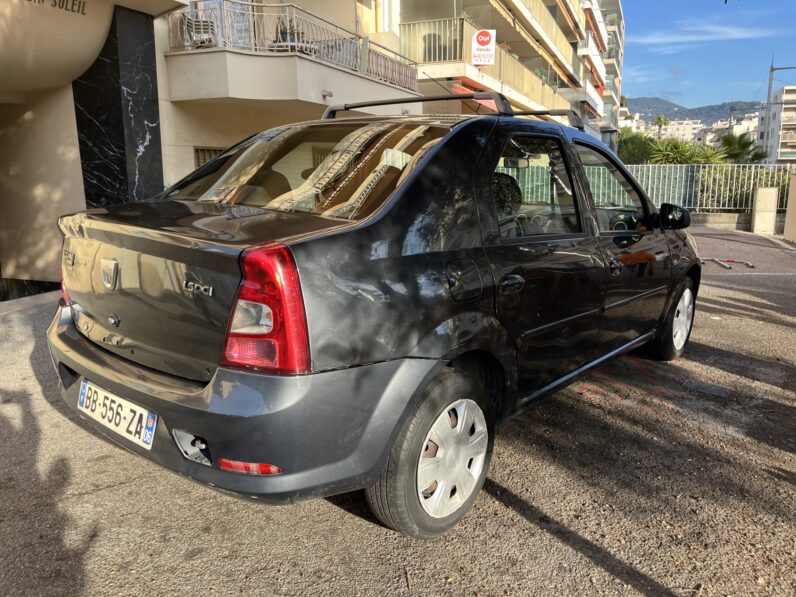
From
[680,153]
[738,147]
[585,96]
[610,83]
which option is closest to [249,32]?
[680,153]

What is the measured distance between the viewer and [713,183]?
18.5 m

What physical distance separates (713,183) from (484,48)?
Result: 7913 millimetres

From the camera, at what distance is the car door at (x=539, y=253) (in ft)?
9.17

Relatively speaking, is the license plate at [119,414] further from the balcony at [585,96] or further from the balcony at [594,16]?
the balcony at [594,16]

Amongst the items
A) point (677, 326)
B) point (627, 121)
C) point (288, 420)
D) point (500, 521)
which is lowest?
point (500, 521)

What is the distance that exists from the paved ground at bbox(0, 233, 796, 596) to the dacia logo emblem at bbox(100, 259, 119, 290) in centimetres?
108

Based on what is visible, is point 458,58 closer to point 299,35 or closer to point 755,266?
point 299,35

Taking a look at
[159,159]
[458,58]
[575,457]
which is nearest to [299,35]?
[159,159]

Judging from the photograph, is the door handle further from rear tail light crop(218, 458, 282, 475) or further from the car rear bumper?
rear tail light crop(218, 458, 282, 475)

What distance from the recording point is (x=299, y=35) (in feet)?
36.8

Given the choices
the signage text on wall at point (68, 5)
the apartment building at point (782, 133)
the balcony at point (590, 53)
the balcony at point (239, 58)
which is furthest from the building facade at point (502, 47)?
the apartment building at point (782, 133)

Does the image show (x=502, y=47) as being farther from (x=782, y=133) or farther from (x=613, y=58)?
(x=782, y=133)

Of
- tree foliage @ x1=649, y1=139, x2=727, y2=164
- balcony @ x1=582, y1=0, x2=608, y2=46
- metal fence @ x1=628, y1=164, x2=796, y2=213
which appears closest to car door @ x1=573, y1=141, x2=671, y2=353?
metal fence @ x1=628, y1=164, x2=796, y2=213

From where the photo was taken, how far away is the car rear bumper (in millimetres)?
2018
